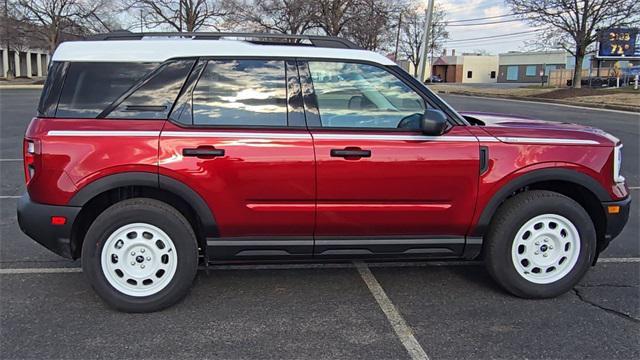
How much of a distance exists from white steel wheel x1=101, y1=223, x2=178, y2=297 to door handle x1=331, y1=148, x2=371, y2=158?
126 centimetres

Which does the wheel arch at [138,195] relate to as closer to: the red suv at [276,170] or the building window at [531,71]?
the red suv at [276,170]

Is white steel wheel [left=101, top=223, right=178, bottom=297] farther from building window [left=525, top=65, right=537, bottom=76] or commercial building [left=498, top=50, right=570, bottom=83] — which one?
building window [left=525, top=65, right=537, bottom=76]

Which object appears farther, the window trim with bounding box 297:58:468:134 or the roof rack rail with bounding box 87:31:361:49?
the roof rack rail with bounding box 87:31:361:49

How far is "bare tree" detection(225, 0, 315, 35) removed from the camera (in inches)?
1337

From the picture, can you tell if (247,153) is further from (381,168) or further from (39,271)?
(39,271)

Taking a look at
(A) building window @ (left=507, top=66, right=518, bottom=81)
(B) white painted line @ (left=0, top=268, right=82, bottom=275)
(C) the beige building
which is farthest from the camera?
(C) the beige building

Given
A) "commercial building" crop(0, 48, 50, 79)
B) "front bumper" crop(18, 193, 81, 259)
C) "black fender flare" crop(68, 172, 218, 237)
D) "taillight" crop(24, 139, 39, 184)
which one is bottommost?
"front bumper" crop(18, 193, 81, 259)

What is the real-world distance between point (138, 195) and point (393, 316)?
1.97 metres

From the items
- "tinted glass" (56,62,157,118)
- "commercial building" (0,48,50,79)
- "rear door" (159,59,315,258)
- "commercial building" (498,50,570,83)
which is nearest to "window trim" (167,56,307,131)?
"rear door" (159,59,315,258)

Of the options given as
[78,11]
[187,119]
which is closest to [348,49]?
[187,119]

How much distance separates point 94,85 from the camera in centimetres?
358

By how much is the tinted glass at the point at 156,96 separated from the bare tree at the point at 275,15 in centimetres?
3072

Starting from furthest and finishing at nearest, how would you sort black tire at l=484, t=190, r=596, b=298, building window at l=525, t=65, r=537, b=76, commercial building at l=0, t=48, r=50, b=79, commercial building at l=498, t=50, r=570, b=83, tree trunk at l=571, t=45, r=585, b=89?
building window at l=525, t=65, r=537, b=76, commercial building at l=498, t=50, r=570, b=83, commercial building at l=0, t=48, r=50, b=79, tree trunk at l=571, t=45, r=585, b=89, black tire at l=484, t=190, r=596, b=298

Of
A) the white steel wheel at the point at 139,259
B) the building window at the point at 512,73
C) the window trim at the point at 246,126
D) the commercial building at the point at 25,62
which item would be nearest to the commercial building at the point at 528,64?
the building window at the point at 512,73
